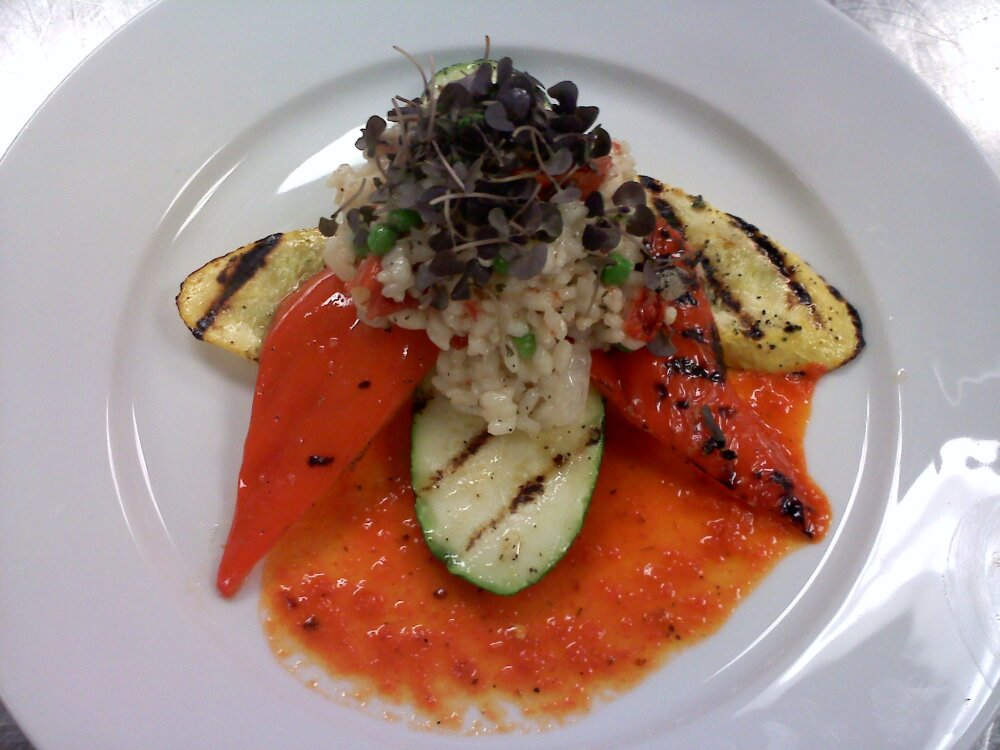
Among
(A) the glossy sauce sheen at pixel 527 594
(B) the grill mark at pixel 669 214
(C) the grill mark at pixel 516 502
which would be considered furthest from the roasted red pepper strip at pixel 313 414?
(B) the grill mark at pixel 669 214

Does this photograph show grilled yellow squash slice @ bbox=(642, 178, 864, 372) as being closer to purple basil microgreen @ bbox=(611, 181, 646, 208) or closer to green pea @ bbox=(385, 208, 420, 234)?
purple basil microgreen @ bbox=(611, 181, 646, 208)

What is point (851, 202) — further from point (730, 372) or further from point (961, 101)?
point (961, 101)

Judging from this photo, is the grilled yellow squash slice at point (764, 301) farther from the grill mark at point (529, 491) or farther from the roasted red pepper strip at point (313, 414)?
the roasted red pepper strip at point (313, 414)

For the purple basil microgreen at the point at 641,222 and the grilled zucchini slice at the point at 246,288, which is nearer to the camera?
the purple basil microgreen at the point at 641,222

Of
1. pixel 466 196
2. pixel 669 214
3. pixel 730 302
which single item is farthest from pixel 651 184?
pixel 466 196

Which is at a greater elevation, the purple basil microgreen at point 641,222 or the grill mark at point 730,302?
the purple basil microgreen at point 641,222

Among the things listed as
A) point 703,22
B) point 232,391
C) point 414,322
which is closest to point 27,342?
point 232,391

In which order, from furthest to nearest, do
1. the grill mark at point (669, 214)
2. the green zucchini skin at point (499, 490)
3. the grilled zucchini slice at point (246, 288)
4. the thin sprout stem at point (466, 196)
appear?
the grill mark at point (669, 214), the grilled zucchini slice at point (246, 288), the green zucchini skin at point (499, 490), the thin sprout stem at point (466, 196)
